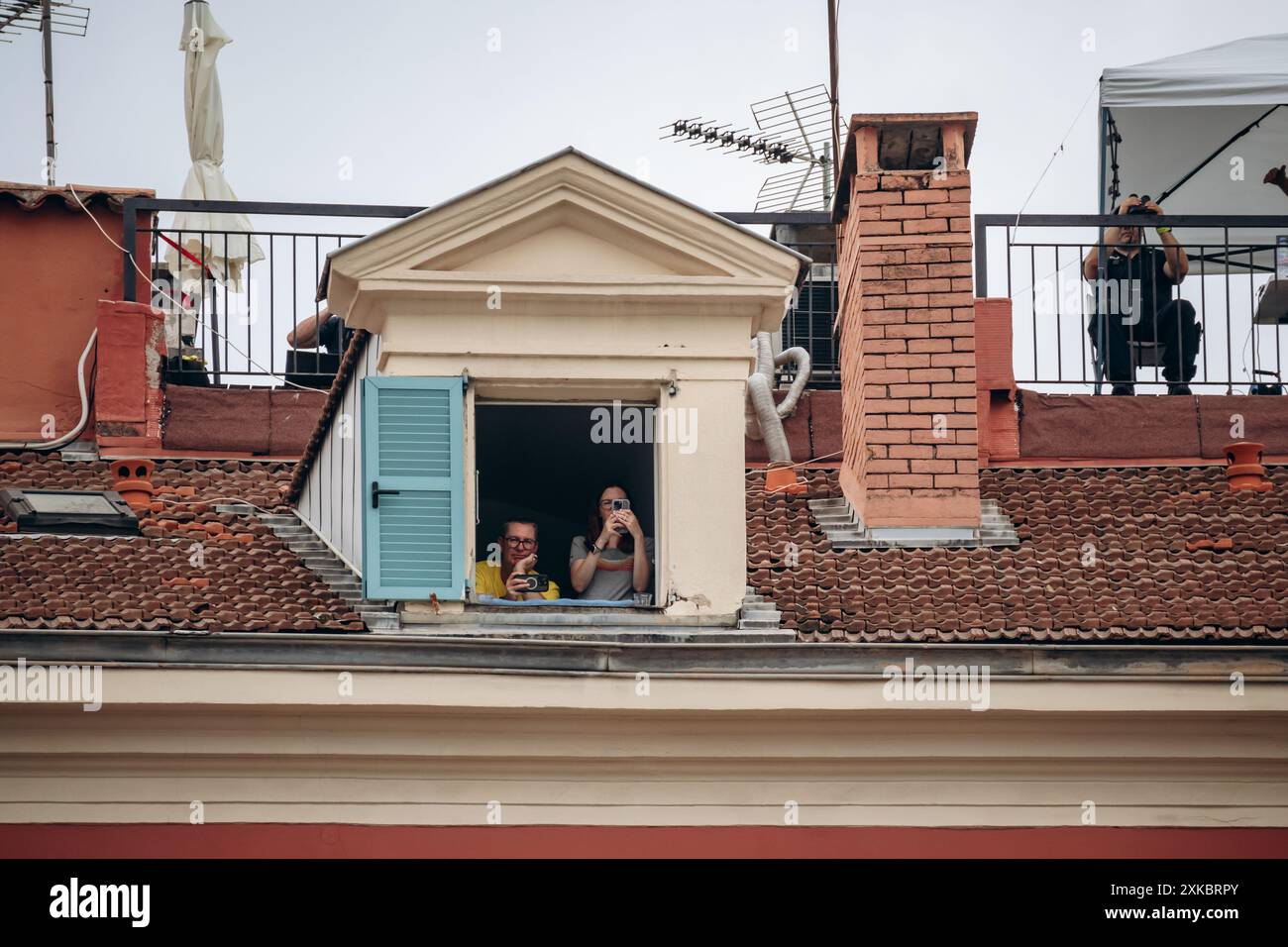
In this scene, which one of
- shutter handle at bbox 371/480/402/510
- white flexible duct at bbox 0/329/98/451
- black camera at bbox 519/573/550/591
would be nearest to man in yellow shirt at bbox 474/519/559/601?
black camera at bbox 519/573/550/591

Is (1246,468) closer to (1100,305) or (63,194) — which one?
(1100,305)

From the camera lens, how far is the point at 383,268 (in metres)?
10.4

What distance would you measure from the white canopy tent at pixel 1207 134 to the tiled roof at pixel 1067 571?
11.6ft

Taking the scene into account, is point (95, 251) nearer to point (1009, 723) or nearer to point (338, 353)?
point (338, 353)

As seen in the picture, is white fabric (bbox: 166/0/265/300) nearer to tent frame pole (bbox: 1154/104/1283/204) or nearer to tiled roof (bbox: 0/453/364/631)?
tiled roof (bbox: 0/453/364/631)

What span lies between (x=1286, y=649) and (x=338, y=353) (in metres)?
7.65

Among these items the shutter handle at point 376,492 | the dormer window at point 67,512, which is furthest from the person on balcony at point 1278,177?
the dormer window at point 67,512

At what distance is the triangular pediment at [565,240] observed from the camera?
10.4 m

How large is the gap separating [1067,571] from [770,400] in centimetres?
315

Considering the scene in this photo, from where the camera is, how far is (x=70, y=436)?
524 inches

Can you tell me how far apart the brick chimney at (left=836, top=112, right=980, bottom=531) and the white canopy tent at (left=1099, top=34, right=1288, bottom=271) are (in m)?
3.66
